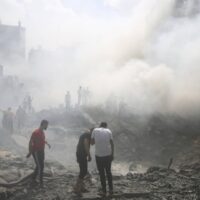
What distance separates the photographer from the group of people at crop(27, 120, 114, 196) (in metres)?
7.57

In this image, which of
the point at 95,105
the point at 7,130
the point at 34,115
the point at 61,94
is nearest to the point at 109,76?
the point at 95,105

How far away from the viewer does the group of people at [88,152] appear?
7566mm

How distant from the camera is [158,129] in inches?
675

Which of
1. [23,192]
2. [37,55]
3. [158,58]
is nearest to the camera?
[23,192]

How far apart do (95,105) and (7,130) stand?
696cm

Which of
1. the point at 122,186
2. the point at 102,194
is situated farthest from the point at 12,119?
the point at 102,194

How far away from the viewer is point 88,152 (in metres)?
7.84

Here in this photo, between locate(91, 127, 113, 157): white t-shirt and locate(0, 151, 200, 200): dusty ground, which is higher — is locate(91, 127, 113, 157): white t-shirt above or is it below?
above

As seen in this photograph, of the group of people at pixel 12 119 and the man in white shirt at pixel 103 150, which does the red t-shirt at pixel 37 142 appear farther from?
the group of people at pixel 12 119

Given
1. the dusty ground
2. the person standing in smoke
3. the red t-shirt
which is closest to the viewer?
the dusty ground

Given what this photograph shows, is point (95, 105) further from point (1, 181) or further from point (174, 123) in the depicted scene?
point (1, 181)

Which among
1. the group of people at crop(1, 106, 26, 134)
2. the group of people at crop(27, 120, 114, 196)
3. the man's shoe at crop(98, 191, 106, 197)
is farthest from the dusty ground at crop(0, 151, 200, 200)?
the group of people at crop(1, 106, 26, 134)

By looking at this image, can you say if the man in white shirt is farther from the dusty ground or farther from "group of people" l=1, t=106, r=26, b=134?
"group of people" l=1, t=106, r=26, b=134

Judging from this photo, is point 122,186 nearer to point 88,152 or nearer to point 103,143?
point 88,152
